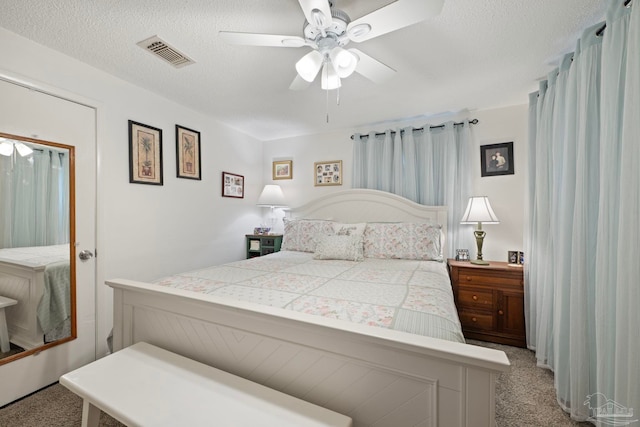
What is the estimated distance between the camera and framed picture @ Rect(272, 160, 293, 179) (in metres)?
3.98

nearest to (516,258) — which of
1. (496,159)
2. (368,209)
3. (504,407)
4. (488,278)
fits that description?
(488,278)

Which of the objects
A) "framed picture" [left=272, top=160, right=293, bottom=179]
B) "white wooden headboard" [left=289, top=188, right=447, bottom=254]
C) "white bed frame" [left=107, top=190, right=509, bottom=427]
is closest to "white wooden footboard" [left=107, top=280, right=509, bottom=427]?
"white bed frame" [left=107, top=190, right=509, bottom=427]

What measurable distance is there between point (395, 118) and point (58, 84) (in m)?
3.14

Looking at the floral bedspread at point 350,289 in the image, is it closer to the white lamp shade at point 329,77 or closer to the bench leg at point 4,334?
the bench leg at point 4,334

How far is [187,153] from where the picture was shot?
2926mm

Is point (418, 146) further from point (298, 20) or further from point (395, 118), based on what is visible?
point (298, 20)

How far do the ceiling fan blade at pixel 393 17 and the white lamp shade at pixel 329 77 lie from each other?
283 mm

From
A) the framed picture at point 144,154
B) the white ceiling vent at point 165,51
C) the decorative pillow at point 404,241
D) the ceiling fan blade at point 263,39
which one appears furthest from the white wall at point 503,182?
the framed picture at point 144,154

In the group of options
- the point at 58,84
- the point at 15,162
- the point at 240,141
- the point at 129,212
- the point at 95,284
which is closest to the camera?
the point at 15,162

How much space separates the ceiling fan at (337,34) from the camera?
1.18 meters

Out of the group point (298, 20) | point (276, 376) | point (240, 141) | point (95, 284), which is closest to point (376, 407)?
point (276, 376)

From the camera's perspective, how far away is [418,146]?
317 centimetres

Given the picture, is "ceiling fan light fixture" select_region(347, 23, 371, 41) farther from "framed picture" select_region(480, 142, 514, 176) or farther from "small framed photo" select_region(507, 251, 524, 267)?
"small framed photo" select_region(507, 251, 524, 267)

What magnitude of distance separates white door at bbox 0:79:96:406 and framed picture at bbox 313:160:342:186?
8.06 feet
